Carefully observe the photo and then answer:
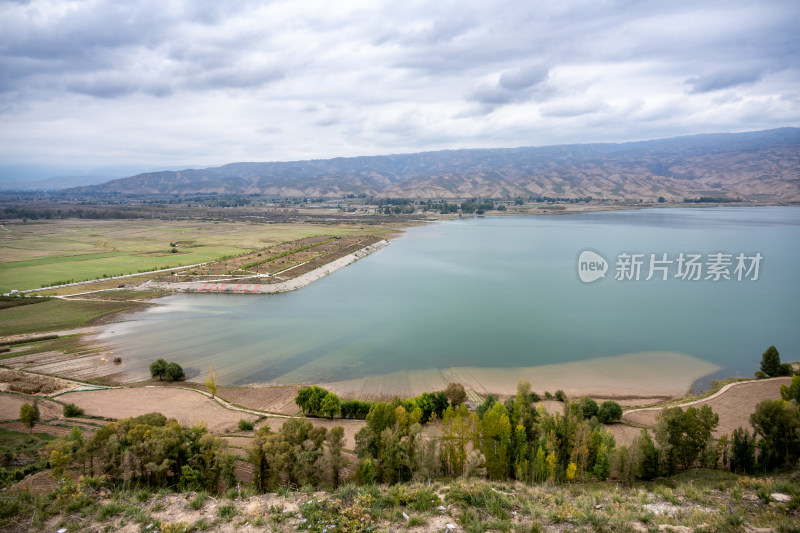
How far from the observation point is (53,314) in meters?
28.4

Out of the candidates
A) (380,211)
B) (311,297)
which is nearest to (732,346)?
(311,297)

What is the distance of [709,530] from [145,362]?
23.6 m

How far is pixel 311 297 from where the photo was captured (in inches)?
1373

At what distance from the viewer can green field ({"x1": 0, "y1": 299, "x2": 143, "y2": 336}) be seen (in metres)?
26.0

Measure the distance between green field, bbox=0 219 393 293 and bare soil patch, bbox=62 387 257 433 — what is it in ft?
85.6

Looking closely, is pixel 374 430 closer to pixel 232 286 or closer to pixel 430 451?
pixel 430 451

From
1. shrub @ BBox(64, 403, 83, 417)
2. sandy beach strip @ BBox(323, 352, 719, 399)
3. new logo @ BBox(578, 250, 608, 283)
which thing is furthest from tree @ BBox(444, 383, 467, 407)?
new logo @ BBox(578, 250, 608, 283)

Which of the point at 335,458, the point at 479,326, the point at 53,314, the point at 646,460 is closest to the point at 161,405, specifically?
the point at 335,458

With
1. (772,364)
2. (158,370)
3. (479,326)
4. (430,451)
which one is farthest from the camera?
(479,326)

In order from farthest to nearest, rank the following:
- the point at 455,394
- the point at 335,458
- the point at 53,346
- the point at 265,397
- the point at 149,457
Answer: the point at 53,346 < the point at 265,397 < the point at 455,394 < the point at 335,458 < the point at 149,457

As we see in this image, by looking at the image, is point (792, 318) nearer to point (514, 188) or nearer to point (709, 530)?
point (709, 530)

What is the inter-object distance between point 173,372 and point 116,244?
5207 centimetres

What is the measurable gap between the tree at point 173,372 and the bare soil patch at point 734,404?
19.3m

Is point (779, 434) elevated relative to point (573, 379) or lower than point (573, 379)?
elevated
